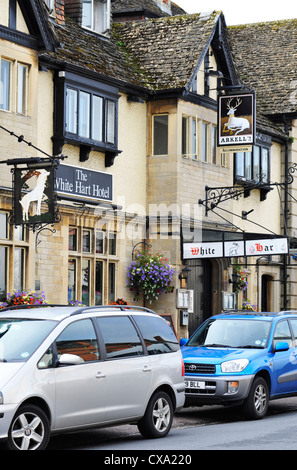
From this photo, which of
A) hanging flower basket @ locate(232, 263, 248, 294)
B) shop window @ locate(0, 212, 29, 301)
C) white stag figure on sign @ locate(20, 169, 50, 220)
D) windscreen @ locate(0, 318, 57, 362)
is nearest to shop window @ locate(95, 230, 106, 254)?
shop window @ locate(0, 212, 29, 301)

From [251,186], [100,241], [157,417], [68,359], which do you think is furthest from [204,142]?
[68,359]

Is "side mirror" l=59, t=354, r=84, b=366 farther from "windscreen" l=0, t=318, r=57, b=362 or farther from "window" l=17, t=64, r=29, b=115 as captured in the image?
"window" l=17, t=64, r=29, b=115

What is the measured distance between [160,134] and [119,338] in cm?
1311

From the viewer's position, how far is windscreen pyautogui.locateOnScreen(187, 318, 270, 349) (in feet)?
54.7

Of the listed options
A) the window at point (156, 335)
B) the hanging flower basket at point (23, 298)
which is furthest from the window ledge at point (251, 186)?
the window at point (156, 335)

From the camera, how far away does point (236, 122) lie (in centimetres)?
2548

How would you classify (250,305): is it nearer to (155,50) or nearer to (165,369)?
(155,50)

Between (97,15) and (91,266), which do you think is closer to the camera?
(91,266)

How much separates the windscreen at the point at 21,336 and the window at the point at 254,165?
1683 cm

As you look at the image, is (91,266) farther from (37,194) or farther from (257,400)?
(257,400)

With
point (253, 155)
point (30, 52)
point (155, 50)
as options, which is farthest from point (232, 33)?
point (30, 52)

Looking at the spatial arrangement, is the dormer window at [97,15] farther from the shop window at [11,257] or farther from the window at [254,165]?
the shop window at [11,257]
